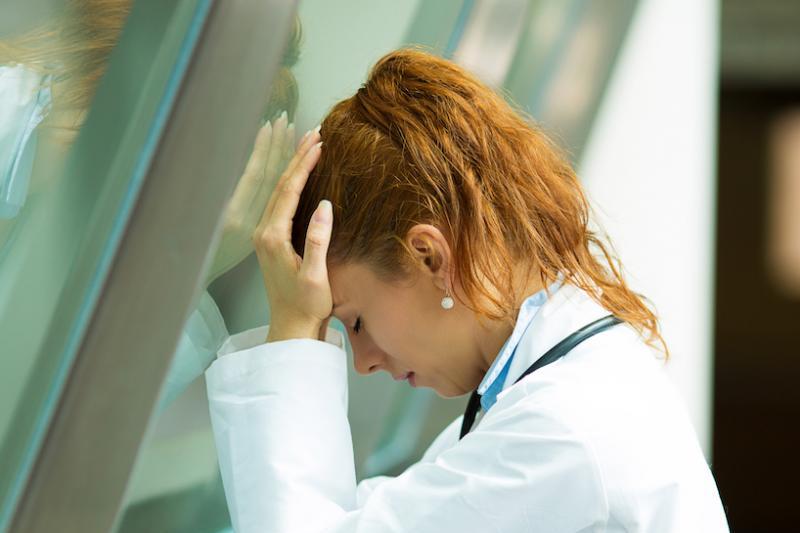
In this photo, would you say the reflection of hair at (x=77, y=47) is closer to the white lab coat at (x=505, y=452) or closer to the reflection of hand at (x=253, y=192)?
the reflection of hand at (x=253, y=192)

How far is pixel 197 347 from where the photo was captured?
0.96 meters

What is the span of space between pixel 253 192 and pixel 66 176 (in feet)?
0.92

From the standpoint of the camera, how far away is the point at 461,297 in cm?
Answer: 101

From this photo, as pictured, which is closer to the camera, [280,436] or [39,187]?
[39,187]

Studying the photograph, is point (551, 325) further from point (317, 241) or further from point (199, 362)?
point (199, 362)

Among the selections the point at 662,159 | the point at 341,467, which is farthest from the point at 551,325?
the point at 662,159

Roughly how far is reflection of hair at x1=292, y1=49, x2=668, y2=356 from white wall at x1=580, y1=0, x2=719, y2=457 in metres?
0.89

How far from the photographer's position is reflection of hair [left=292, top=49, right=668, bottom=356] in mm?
960

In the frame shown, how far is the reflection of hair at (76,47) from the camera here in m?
0.63

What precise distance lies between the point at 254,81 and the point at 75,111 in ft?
0.40

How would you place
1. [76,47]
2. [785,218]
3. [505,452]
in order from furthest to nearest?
[785,218] → [505,452] → [76,47]

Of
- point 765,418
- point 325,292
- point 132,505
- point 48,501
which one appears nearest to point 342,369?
point 325,292

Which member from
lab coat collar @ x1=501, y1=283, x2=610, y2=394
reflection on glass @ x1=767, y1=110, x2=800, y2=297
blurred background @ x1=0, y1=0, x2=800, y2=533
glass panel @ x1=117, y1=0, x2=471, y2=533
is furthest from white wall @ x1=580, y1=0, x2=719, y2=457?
reflection on glass @ x1=767, y1=110, x2=800, y2=297

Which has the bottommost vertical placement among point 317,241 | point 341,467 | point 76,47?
point 341,467
